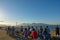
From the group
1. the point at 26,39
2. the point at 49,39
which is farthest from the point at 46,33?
the point at 26,39

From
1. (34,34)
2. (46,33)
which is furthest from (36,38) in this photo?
(46,33)

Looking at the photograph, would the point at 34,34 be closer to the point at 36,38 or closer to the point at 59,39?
the point at 36,38

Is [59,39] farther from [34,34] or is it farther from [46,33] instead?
[34,34]

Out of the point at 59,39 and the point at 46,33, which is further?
the point at 59,39

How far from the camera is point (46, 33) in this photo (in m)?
18.9

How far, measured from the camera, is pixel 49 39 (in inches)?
766

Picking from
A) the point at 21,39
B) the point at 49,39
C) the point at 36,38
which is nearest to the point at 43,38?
the point at 49,39

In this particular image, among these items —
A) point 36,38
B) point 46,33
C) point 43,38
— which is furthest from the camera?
point 43,38

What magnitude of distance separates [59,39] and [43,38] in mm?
1653

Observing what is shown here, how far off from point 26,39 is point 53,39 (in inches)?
108

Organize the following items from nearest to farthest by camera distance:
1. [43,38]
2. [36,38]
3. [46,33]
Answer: [36,38]
[46,33]
[43,38]

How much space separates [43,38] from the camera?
20.2 metres

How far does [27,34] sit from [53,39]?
2867mm

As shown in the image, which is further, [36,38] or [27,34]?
[27,34]
